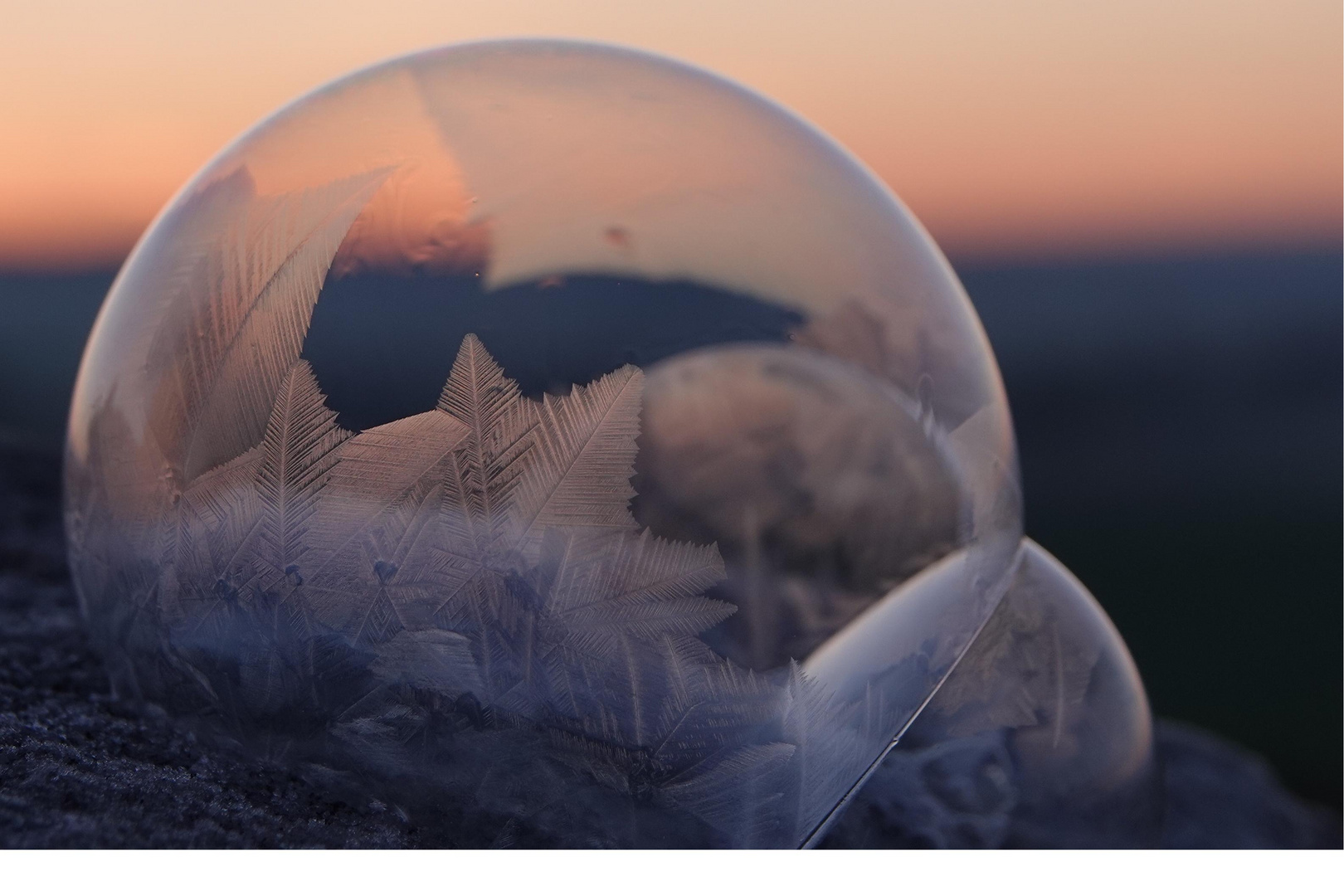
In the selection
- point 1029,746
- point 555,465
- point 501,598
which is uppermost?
point 555,465

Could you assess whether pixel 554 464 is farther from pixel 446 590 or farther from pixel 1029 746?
pixel 1029 746

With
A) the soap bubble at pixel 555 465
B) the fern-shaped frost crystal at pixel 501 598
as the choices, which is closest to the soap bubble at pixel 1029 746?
the soap bubble at pixel 555 465

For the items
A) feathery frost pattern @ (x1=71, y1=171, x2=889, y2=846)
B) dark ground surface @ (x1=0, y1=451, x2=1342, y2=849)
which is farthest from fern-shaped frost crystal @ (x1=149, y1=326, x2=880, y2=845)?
dark ground surface @ (x1=0, y1=451, x2=1342, y2=849)

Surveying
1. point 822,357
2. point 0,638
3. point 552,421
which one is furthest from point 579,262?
point 0,638

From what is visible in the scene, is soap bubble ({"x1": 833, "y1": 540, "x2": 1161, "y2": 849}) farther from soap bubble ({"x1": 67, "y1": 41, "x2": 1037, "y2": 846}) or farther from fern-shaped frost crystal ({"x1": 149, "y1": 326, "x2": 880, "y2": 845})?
fern-shaped frost crystal ({"x1": 149, "y1": 326, "x2": 880, "y2": 845})

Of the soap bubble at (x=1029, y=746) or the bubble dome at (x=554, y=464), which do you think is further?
the soap bubble at (x=1029, y=746)

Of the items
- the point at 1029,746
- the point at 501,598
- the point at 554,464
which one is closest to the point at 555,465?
the point at 554,464

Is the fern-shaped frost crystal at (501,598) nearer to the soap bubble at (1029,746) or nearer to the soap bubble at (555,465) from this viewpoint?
the soap bubble at (555,465)

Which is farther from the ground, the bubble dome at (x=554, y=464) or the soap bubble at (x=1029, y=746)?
the bubble dome at (x=554, y=464)

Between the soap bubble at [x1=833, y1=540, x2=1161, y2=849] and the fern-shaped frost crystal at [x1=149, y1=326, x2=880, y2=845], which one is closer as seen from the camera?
the fern-shaped frost crystal at [x1=149, y1=326, x2=880, y2=845]
